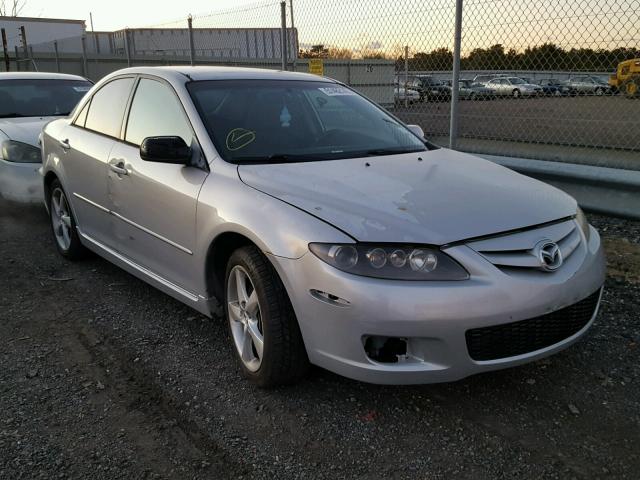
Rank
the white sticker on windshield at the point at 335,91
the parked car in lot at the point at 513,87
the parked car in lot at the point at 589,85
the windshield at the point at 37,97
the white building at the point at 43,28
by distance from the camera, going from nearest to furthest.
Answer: the white sticker on windshield at the point at 335,91 < the parked car in lot at the point at 589,85 < the parked car in lot at the point at 513,87 < the windshield at the point at 37,97 < the white building at the point at 43,28

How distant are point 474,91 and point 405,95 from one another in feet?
4.97

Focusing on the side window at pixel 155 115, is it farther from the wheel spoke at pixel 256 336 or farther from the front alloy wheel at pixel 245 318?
the wheel spoke at pixel 256 336

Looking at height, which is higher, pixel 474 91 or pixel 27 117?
pixel 474 91

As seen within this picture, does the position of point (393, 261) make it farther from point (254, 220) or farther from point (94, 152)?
point (94, 152)

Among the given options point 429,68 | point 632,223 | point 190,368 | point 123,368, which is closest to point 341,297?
point 190,368

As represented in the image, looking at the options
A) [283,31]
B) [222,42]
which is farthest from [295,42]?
[222,42]

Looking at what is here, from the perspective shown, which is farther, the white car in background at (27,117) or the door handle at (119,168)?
the white car in background at (27,117)

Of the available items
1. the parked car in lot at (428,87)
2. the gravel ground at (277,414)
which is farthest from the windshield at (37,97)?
the gravel ground at (277,414)

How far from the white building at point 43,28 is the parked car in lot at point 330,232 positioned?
31026mm

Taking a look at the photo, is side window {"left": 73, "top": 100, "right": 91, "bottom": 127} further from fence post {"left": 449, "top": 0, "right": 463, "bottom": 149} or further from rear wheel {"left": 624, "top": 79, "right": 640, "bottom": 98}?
rear wheel {"left": 624, "top": 79, "right": 640, "bottom": 98}

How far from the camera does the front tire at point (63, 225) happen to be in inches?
197

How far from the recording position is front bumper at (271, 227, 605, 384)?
8.02 feet

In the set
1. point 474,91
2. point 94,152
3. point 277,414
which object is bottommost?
point 277,414

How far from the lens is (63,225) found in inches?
205
